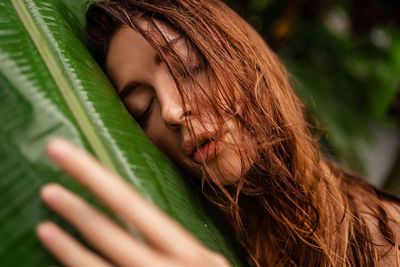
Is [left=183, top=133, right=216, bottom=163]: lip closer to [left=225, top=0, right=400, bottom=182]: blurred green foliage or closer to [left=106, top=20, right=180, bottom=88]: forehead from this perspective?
[left=106, top=20, right=180, bottom=88]: forehead

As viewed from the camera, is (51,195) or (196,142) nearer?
(51,195)

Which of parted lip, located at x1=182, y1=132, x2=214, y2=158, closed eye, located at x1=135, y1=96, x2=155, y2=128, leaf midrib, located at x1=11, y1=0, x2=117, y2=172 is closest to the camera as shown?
leaf midrib, located at x1=11, y1=0, x2=117, y2=172

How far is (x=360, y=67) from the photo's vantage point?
7.72 ft

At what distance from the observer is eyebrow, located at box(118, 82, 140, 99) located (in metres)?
0.76

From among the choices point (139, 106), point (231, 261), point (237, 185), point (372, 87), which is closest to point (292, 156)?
point (237, 185)

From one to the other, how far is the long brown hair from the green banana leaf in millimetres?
138

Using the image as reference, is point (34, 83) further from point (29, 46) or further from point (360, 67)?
point (360, 67)

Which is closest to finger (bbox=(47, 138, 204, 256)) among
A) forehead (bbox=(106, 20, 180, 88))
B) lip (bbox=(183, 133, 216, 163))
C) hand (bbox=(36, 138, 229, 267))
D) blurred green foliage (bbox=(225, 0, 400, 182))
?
hand (bbox=(36, 138, 229, 267))

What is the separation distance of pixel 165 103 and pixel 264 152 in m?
0.26

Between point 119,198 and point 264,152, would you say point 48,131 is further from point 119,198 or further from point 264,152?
point 264,152

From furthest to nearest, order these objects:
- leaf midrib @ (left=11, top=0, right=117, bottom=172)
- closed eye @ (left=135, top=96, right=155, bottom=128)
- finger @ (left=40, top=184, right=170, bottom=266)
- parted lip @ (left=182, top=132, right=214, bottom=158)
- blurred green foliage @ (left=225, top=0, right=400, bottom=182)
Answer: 1. blurred green foliage @ (left=225, top=0, right=400, bottom=182)
2. closed eye @ (left=135, top=96, right=155, bottom=128)
3. parted lip @ (left=182, top=132, right=214, bottom=158)
4. leaf midrib @ (left=11, top=0, right=117, bottom=172)
5. finger @ (left=40, top=184, right=170, bottom=266)

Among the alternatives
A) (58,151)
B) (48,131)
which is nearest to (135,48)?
(48,131)

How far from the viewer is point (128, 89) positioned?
30.7 inches

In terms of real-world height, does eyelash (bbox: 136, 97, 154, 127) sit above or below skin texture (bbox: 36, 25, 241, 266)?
below
